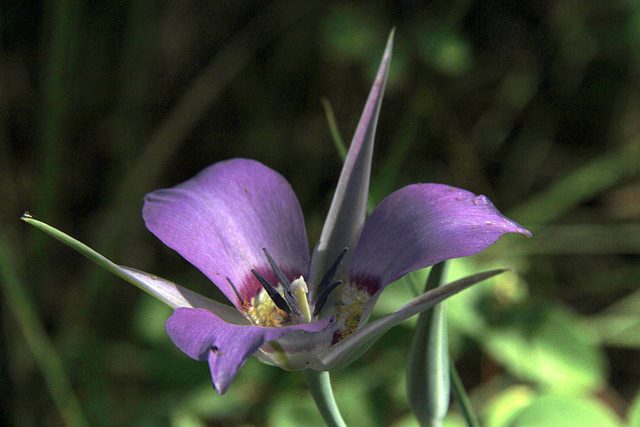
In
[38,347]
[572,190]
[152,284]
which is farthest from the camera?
[572,190]

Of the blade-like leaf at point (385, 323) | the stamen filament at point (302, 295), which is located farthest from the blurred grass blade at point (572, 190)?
the blade-like leaf at point (385, 323)

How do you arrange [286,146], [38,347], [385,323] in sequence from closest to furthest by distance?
[385,323], [38,347], [286,146]

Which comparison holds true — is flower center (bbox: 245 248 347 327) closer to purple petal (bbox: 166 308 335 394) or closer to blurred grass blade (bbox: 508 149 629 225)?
purple petal (bbox: 166 308 335 394)

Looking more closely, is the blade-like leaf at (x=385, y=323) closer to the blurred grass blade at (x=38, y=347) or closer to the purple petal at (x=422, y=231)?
the purple petal at (x=422, y=231)

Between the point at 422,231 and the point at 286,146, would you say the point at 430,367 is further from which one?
the point at 286,146

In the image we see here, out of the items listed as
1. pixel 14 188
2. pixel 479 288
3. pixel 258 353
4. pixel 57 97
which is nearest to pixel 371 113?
pixel 258 353


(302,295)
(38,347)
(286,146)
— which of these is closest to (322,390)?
(302,295)
